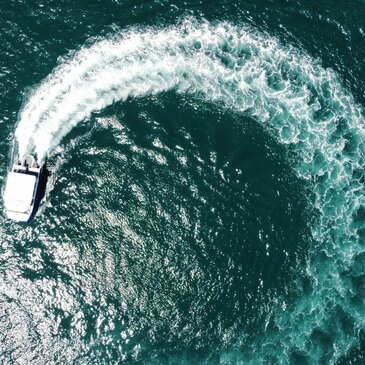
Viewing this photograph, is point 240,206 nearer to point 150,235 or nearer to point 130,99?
point 150,235

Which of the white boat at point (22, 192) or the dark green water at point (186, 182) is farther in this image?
the white boat at point (22, 192)

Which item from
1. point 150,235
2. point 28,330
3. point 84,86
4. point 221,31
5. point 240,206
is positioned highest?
point 221,31

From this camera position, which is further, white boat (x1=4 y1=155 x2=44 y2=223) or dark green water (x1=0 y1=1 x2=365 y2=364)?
white boat (x1=4 y1=155 x2=44 y2=223)

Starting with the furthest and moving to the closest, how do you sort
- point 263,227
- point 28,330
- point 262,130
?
point 262,130
point 263,227
point 28,330

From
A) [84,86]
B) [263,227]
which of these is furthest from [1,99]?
[263,227]
